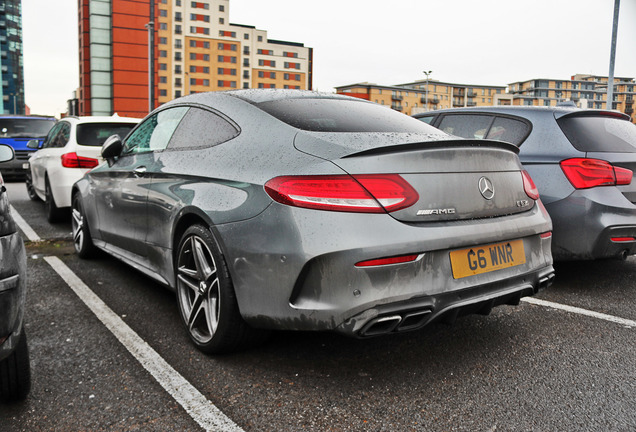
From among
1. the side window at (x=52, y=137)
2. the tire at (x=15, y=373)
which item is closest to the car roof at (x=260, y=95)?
the tire at (x=15, y=373)

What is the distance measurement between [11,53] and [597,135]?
142 metres

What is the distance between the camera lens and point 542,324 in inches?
140

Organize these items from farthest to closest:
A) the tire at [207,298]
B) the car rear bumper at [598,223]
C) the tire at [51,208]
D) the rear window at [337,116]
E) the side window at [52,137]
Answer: the side window at [52,137]
the tire at [51,208]
the car rear bumper at [598,223]
the rear window at [337,116]
the tire at [207,298]

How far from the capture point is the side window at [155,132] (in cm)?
378

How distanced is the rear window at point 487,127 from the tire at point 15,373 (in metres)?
3.62

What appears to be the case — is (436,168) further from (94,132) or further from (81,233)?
(94,132)

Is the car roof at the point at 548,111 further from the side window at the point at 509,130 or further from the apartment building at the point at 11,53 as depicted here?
the apartment building at the point at 11,53

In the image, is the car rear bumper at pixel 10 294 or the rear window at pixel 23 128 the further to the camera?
the rear window at pixel 23 128

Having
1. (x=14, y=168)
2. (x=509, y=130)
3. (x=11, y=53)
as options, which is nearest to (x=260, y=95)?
(x=509, y=130)

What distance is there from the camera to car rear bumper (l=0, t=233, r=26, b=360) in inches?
81.3

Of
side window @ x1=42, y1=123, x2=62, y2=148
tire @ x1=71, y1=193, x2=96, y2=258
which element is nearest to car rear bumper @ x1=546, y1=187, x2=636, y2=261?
tire @ x1=71, y1=193, x2=96, y2=258

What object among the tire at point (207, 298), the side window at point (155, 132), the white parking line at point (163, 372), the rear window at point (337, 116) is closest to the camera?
the white parking line at point (163, 372)

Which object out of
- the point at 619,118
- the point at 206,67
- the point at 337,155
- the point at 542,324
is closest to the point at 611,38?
the point at 619,118

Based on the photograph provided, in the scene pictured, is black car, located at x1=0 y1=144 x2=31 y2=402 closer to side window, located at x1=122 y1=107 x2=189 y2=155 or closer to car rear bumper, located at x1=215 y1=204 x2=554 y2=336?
car rear bumper, located at x1=215 y1=204 x2=554 y2=336
